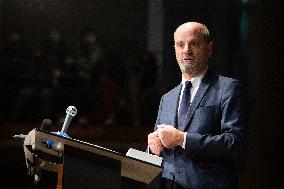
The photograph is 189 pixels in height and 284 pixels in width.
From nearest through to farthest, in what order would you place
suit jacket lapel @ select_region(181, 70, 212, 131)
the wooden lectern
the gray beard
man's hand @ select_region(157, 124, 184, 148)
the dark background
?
the wooden lectern, man's hand @ select_region(157, 124, 184, 148), suit jacket lapel @ select_region(181, 70, 212, 131), the gray beard, the dark background

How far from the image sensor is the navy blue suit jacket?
1693mm

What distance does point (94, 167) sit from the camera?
1458 mm

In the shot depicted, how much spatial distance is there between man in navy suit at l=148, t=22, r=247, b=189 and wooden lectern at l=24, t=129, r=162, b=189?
0.26 meters

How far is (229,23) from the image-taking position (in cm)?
816

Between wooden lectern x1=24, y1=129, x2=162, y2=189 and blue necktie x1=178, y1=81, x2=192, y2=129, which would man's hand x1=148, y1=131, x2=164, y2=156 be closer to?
blue necktie x1=178, y1=81, x2=192, y2=129

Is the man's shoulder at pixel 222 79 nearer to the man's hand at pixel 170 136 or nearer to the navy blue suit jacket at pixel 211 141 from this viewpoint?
the navy blue suit jacket at pixel 211 141

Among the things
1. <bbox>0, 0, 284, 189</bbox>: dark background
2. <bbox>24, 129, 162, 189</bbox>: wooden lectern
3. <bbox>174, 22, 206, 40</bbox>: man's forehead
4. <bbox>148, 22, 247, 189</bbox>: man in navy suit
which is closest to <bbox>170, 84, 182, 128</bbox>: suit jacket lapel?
<bbox>148, 22, 247, 189</bbox>: man in navy suit

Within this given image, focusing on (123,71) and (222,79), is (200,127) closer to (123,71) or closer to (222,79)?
(222,79)

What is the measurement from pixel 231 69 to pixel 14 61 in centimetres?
342

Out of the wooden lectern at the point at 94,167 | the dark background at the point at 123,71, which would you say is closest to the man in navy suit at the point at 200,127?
the wooden lectern at the point at 94,167

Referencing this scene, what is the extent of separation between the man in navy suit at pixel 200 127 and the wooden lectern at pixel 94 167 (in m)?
0.26

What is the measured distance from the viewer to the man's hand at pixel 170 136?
168 cm

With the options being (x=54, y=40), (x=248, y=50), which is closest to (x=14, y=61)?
(x=54, y=40)

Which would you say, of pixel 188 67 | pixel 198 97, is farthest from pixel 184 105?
pixel 188 67
